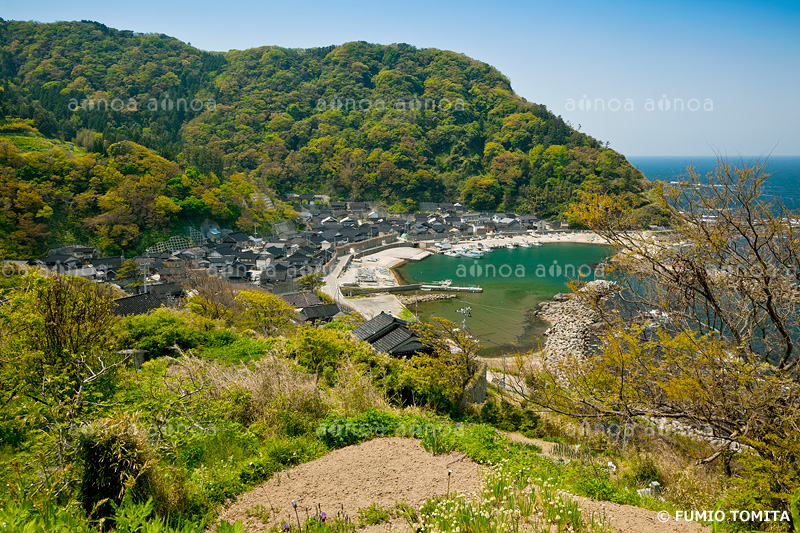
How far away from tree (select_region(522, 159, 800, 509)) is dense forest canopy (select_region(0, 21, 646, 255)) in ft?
114

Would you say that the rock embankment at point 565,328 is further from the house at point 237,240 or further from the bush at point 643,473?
the house at point 237,240

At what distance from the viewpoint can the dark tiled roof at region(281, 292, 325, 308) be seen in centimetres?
2244

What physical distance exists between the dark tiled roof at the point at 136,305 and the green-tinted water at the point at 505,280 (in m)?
13.6

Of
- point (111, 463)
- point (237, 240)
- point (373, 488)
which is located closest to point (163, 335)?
point (111, 463)

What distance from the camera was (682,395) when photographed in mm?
3693

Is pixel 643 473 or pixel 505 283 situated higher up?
pixel 643 473

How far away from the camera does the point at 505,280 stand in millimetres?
33406

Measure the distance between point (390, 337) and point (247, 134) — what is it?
198 feet

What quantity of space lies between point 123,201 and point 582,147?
60.8m

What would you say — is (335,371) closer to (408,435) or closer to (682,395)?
(408,435)

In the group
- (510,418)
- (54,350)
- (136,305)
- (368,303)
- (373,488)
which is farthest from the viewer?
(368,303)

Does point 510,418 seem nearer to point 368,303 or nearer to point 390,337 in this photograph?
point 390,337

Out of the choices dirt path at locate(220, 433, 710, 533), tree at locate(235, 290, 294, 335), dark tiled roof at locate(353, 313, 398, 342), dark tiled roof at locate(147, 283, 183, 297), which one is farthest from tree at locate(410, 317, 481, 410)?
dark tiled roof at locate(147, 283, 183, 297)

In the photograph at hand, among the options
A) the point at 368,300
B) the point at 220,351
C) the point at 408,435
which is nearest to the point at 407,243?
the point at 368,300
